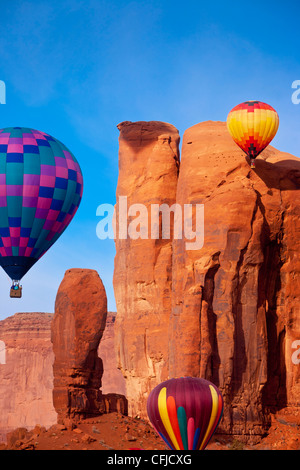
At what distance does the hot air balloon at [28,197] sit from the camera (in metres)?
43.6

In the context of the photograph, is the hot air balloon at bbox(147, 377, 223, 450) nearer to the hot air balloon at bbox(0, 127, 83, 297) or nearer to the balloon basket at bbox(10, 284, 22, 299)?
the balloon basket at bbox(10, 284, 22, 299)

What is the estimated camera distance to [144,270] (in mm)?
49250

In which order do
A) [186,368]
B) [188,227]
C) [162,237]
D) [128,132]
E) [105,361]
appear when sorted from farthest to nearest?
[105,361]
[128,132]
[162,237]
[188,227]
[186,368]

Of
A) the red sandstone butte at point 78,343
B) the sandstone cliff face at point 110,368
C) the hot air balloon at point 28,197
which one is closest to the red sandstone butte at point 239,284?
the red sandstone butte at point 78,343

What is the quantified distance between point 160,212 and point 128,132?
6.02 metres

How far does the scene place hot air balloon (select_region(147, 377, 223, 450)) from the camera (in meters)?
33.1

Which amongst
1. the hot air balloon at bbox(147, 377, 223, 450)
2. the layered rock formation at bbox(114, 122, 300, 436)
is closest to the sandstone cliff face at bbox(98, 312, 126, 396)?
the layered rock formation at bbox(114, 122, 300, 436)

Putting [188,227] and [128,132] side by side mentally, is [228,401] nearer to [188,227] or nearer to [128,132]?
[188,227]

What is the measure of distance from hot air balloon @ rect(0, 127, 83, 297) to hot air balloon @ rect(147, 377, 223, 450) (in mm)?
12074

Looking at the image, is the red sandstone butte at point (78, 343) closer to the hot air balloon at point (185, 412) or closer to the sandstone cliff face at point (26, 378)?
the hot air balloon at point (185, 412)

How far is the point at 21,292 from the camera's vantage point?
42562 mm

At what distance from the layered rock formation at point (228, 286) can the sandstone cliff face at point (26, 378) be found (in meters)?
42.4

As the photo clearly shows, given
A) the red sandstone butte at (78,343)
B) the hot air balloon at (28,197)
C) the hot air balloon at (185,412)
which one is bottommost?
the hot air balloon at (185,412)
